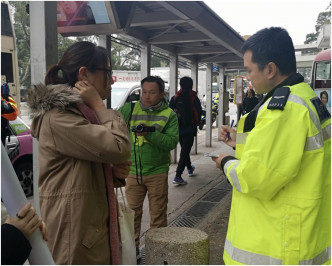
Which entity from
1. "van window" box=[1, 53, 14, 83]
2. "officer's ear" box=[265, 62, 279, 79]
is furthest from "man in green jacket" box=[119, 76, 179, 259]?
"van window" box=[1, 53, 14, 83]

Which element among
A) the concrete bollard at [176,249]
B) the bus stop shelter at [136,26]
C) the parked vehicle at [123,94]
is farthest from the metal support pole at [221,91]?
the concrete bollard at [176,249]

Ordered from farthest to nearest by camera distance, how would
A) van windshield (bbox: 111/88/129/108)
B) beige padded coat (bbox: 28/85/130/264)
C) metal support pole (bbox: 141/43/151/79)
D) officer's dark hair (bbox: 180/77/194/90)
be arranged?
van windshield (bbox: 111/88/129/108), officer's dark hair (bbox: 180/77/194/90), metal support pole (bbox: 141/43/151/79), beige padded coat (bbox: 28/85/130/264)

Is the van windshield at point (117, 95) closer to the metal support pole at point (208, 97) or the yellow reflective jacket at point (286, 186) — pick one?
the metal support pole at point (208, 97)

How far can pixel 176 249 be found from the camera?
9.39 feet

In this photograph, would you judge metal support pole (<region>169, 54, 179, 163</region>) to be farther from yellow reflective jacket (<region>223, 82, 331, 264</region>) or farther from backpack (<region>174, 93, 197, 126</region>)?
yellow reflective jacket (<region>223, 82, 331, 264</region>)

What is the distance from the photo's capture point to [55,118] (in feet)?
5.38

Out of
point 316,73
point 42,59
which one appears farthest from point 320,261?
point 316,73

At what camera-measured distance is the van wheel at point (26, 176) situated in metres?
6.07

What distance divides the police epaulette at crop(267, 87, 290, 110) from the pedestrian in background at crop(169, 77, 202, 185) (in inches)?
187

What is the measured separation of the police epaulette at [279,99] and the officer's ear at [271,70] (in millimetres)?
120

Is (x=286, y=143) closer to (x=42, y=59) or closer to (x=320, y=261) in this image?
(x=320, y=261)

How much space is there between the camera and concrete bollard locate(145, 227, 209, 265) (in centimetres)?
287

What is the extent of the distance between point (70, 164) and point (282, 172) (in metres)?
0.91

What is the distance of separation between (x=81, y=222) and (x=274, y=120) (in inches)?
37.3
